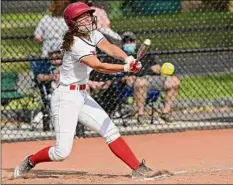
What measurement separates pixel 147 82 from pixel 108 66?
4.16 m

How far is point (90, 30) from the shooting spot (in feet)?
24.6

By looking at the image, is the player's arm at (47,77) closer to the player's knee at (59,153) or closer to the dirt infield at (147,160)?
the dirt infield at (147,160)

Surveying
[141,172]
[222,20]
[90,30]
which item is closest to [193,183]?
[141,172]

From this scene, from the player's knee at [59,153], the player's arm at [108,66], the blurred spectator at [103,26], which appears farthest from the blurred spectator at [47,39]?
the player's arm at [108,66]

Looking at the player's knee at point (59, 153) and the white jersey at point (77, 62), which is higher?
the white jersey at point (77, 62)

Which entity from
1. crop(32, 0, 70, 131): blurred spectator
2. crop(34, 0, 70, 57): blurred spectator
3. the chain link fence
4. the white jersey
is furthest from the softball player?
crop(34, 0, 70, 57): blurred spectator

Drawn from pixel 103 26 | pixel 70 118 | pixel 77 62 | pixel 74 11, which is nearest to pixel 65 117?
pixel 70 118

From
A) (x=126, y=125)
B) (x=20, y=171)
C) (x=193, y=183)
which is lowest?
(x=193, y=183)

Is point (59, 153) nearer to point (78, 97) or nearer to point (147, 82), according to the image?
point (78, 97)

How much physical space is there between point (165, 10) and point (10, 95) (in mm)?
3353

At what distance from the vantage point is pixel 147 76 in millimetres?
11422

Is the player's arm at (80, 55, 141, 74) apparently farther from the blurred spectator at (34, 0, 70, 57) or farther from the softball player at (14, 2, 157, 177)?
the blurred spectator at (34, 0, 70, 57)

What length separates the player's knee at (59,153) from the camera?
759 centimetres

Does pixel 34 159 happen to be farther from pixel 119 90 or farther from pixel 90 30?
pixel 119 90
